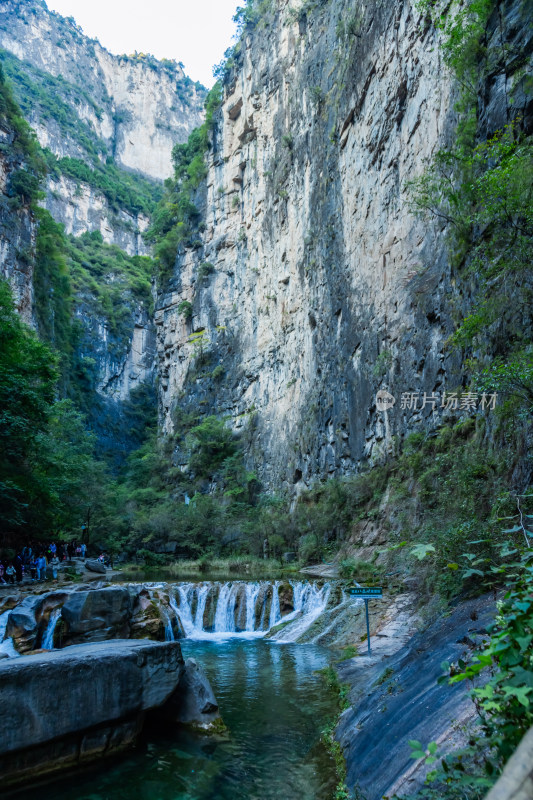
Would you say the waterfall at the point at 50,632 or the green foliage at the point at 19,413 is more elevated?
the green foliage at the point at 19,413

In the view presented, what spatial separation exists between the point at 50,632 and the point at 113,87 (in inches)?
4139

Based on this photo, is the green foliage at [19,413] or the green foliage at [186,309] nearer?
the green foliage at [19,413]

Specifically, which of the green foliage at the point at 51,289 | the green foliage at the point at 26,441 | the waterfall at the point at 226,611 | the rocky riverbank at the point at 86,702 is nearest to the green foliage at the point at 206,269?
the green foliage at the point at 51,289

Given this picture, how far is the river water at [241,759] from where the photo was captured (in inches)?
203

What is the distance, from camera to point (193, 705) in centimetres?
689

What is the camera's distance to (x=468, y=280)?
1352 centimetres

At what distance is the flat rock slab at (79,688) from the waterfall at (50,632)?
3771 millimetres

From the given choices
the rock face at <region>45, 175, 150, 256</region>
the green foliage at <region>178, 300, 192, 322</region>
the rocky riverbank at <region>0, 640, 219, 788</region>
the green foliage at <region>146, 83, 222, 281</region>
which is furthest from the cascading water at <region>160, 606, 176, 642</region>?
the rock face at <region>45, 175, 150, 256</region>

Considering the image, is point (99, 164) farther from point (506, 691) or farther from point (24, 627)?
point (506, 691)

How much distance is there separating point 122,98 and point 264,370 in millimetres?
82985

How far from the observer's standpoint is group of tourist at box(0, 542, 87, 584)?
17078mm

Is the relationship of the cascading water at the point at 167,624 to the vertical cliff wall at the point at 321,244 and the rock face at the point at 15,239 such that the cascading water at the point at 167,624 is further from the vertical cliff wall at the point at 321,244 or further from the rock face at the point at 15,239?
the rock face at the point at 15,239

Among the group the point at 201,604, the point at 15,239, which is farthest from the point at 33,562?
the point at 15,239

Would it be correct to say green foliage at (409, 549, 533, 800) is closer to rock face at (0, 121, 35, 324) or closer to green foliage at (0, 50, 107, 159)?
rock face at (0, 121, 35, 324)
